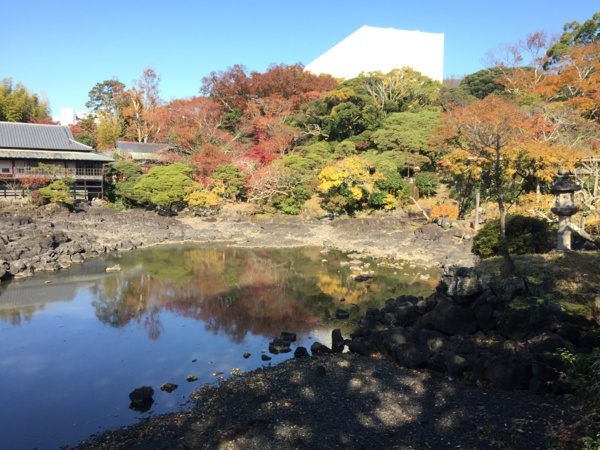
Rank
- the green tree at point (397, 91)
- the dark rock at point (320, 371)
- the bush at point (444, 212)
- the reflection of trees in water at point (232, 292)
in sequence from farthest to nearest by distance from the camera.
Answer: the green tree at point (397, 91)
the bush at point (444, 212)
the reflection of trees in water at point (232, 292)
the dark rock at point (320, 371)

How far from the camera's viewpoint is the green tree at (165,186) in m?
28.5

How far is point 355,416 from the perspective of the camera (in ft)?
20.6

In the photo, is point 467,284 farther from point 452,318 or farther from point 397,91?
point 397,91

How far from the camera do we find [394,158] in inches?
1101

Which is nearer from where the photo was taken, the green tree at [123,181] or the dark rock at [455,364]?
the dark rock at [455,364]

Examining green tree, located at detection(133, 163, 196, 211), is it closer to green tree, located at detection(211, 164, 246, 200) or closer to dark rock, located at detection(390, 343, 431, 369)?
green tree, located at detection(211, 164, 246, 200)

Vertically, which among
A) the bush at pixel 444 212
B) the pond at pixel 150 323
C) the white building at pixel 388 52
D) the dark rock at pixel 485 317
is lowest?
the pond at pixel 150 323

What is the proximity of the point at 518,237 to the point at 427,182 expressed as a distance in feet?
56.5

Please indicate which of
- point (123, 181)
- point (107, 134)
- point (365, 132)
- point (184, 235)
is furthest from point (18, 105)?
point (365, 132)

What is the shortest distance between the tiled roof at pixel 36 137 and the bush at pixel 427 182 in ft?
75.8

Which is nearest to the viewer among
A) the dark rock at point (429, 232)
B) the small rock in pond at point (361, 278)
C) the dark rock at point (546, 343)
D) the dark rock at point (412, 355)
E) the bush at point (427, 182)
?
the dark rock at point (546, 343)

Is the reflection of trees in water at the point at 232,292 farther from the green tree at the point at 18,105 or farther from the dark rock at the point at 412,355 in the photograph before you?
the green tree at the point at 18,105

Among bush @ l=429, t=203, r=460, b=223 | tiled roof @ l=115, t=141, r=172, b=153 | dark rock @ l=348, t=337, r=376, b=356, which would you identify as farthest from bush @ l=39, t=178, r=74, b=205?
dark rock @ l=348, t=337, r=376, b=356

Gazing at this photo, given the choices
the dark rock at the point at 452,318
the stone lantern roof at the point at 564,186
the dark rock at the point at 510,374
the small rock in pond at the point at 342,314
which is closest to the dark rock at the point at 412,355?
the dark rock at the point at 452,318
